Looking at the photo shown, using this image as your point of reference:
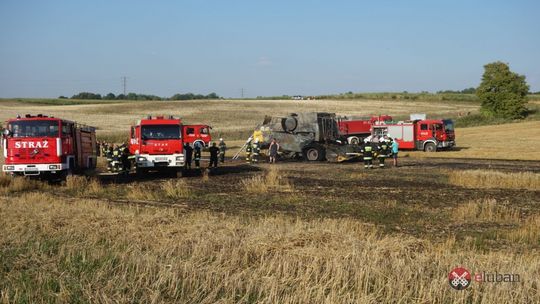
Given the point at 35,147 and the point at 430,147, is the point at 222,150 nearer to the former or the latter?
the point at 430,147

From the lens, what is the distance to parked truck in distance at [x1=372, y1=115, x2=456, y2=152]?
1528 inches

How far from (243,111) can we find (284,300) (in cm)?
7066

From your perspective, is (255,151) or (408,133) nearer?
(255,151)

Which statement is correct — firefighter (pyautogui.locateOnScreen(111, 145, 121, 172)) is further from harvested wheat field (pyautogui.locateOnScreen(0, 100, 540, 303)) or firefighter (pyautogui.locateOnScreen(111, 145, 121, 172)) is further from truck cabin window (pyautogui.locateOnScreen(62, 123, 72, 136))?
harvested wheat field (pyautogui.locateOnScreen(0, 100, 540, 303))

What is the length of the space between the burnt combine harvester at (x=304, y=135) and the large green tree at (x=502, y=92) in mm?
43696

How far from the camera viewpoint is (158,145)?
22.3 meters

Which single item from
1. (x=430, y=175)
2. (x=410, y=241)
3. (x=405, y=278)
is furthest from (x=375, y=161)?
(x=405, y=278)

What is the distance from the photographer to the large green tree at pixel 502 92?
233ft

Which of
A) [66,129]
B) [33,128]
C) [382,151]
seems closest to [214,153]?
[382,151]

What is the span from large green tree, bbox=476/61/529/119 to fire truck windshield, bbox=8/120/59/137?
2392 inches

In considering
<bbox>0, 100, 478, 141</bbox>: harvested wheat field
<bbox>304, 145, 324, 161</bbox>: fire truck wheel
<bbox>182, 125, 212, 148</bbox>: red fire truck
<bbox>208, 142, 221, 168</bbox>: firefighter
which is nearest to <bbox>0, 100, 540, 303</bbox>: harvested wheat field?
<bbox>208, 142, 221, 168</bbox>: firefighter

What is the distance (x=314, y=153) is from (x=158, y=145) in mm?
12711

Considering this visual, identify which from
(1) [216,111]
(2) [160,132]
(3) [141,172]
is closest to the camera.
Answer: (2) [160,132]

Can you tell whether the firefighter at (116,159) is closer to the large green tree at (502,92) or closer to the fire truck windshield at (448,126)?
the fire truck windshield at (448,126)
